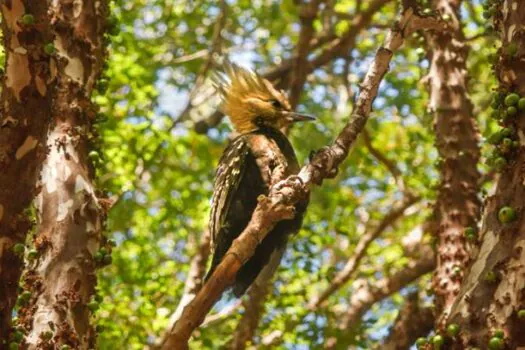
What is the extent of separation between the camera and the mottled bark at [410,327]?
6242 mm

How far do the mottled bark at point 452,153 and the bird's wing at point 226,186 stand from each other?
1.36 metres

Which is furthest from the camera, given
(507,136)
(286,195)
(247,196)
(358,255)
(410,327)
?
(358,255)

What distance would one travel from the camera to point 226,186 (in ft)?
17.3

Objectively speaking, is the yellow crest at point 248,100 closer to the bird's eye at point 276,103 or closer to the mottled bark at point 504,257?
the bird's eye at point 276,103

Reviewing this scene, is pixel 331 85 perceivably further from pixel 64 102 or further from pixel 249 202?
pixel 64 102

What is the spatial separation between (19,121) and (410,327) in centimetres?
380

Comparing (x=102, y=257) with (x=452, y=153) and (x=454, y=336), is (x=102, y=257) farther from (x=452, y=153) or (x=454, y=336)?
(x=452, y=153)

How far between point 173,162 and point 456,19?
399cm

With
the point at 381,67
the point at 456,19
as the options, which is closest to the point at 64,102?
the point at 381,67

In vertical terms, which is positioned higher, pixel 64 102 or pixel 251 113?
pixel 251 113

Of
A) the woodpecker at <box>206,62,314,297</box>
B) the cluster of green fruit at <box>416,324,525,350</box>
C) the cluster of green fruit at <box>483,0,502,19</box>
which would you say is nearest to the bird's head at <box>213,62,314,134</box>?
the woodpecker at <box>206,62,314,297</box>

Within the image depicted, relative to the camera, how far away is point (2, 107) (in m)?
3.34

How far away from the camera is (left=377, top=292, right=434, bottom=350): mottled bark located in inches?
246

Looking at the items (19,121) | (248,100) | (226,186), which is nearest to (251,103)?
(248,100)
